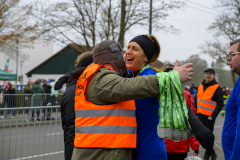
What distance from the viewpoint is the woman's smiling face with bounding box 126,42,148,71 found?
6.84ft

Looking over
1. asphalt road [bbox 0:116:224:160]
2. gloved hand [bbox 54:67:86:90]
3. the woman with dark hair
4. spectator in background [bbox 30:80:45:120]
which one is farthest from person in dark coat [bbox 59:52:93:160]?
spectator in background [bbox 30:80:45:120]

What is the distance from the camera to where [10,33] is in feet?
65.3

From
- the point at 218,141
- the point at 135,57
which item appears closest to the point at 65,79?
the point at 135,57

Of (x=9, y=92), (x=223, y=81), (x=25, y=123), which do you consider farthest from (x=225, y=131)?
(x=223, y=81)

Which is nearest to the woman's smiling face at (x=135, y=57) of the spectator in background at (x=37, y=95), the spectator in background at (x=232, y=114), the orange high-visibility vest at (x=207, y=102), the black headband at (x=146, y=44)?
Result: the black headband at (x=146, y=44)

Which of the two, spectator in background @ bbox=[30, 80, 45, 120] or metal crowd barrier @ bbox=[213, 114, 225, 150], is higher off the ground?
spectator in background @ bbox=[30, 80, 45, 120]

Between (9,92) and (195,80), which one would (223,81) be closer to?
(195,80)

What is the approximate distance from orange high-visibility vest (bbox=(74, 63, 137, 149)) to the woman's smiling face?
37 cm

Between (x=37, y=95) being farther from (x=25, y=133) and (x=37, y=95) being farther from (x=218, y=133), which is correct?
(x=218, y=133)

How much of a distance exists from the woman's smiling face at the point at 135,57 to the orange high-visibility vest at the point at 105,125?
366 millimetres

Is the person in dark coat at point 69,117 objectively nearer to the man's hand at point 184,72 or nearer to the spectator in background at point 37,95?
the man's hand at point 184,72

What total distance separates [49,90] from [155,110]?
12.2 meters

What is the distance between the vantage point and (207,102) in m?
5.97

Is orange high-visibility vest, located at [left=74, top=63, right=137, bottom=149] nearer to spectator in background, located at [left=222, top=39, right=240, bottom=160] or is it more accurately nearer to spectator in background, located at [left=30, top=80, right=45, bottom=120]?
spectator in background, located at [left=222, top=39, right=240, bottom=160]
